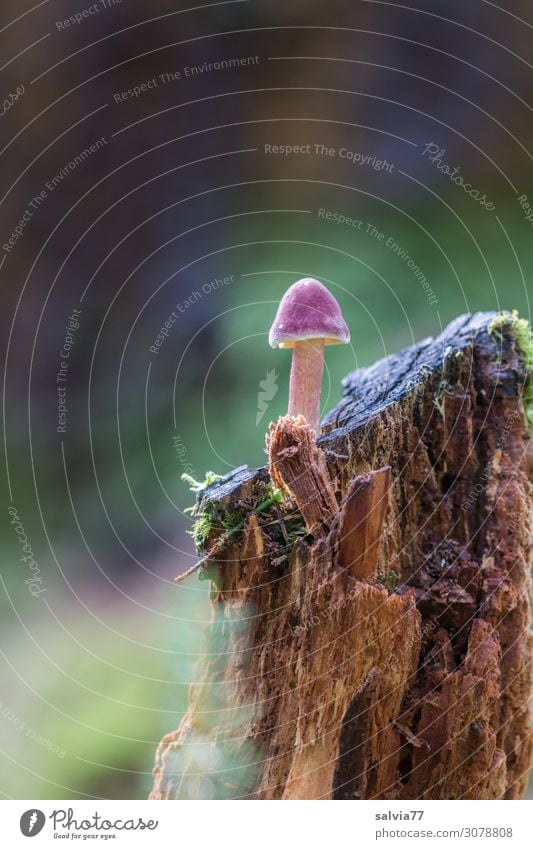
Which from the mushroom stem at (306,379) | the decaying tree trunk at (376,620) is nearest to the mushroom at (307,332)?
the mushroom stem at (306,379)

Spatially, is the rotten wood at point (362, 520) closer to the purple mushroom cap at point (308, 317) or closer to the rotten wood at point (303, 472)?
the rotten wood at point (303, 472)

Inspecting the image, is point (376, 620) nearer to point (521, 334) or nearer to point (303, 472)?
point (303, 472)

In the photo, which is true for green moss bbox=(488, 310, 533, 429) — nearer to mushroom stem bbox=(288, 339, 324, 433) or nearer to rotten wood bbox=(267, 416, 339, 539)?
mushroom stem bbox=(288, 339, 324, 433)

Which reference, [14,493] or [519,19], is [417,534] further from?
[519,19]

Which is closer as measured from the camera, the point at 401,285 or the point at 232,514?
the point at 232,514

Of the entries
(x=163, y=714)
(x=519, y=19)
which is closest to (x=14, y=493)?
(x=163, y=714)

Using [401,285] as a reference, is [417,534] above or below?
below

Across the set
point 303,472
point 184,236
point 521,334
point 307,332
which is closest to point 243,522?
point 303,472
